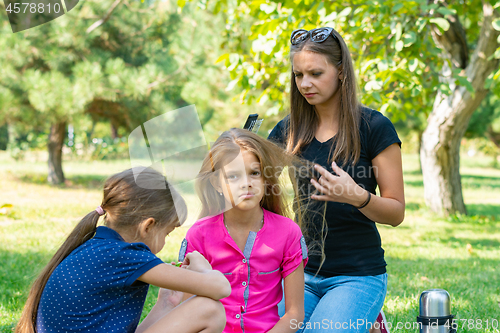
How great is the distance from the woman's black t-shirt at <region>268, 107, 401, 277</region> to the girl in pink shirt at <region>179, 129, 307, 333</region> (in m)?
0.18

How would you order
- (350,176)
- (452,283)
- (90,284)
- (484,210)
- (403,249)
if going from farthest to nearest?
(484,210)
(403,249)
(452,283)
(350,176)
(90,284)

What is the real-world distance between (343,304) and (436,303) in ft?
1.41

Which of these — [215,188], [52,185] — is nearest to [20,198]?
[52,185]

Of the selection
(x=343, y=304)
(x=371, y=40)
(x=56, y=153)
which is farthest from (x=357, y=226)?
(x=56, y=153)

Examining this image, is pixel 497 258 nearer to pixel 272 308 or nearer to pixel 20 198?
pixel 272 308

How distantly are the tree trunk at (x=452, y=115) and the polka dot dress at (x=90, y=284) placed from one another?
232 inches

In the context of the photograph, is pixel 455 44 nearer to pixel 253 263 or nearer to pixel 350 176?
pixel 350 176

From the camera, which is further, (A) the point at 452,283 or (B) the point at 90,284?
(A) the point at 452,283

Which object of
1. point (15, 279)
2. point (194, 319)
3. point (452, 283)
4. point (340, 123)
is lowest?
point (452, 283)

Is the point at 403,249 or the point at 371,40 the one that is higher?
the point at 371,40

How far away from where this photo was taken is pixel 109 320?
181 cm

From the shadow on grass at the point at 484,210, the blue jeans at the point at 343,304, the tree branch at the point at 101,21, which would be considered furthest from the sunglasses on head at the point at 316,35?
the tree branch at the point at 101,21

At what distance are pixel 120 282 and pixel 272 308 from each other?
76cm

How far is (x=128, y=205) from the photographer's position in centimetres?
189
